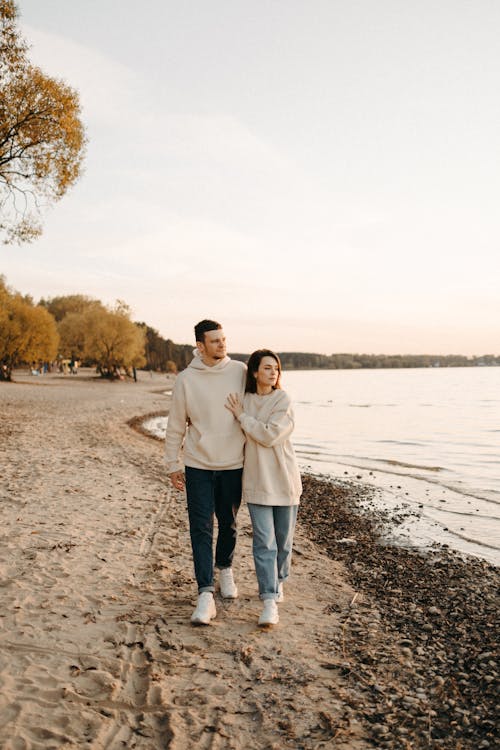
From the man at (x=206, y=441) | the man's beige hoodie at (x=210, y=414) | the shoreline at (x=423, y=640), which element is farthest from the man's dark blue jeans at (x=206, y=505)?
the shoreline at (x=423, y=640)

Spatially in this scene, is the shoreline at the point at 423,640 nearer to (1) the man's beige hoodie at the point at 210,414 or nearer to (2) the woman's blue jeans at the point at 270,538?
(2) the woman's blue jeans at the point at 270,538

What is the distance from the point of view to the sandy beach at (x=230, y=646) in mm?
3677

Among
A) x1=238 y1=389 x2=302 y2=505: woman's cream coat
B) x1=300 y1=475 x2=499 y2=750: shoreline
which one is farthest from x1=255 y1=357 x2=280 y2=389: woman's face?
x1=300 y1=475 x2=499 y2=750: shoreline

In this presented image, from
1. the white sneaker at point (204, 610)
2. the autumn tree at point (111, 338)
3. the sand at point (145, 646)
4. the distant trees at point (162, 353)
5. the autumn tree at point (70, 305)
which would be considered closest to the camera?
the sand at point (145, 646)

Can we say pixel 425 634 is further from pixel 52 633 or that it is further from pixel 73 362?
pixel 73 362

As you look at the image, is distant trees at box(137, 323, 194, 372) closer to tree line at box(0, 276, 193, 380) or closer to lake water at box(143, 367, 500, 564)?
tree line at box(0, 276, 193, 380)

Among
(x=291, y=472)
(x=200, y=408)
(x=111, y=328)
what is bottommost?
(x=291, y=472)

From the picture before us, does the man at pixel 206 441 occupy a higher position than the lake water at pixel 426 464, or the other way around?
the man at pixel 206 441

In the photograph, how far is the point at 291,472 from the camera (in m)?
5.06

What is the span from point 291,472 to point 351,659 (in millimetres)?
1577

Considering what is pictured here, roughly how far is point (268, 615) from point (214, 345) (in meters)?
2.41

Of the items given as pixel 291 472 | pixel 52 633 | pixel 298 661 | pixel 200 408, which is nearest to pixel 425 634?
pixel 298 661

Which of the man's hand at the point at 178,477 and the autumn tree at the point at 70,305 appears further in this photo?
the autumn tree at the point at 70,305

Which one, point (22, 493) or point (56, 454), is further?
point (56, 454)
